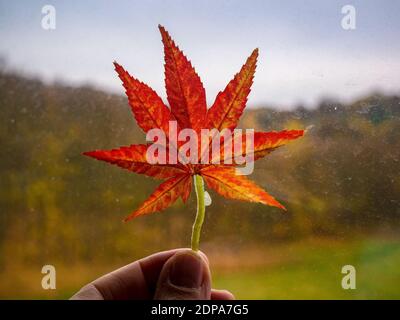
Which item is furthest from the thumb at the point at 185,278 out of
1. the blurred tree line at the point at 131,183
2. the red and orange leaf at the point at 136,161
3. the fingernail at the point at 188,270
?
the blurred tree line at the point at 131,183

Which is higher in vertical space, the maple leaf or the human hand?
the maple leaf

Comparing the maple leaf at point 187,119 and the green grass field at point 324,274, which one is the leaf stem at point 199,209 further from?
the green grass field at point 324,274

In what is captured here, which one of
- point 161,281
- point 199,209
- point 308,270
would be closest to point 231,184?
point 199,209

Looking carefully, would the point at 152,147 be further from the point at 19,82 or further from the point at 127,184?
the point at 19,82

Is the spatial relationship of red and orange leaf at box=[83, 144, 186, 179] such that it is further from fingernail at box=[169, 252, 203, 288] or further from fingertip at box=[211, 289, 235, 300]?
fingertip at box=[211, 289, 235, 300]

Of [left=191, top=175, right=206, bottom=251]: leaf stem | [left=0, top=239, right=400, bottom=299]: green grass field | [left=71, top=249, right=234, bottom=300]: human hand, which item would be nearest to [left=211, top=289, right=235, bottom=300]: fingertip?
[left=71, top=249, right=234, bottom=300]: human hand

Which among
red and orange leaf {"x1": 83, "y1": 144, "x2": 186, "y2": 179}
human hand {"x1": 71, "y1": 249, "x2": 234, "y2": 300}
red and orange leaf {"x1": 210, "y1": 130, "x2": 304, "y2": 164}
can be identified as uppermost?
red and orange leaf {"x1": 210, "y1": 130, "x2": 304, "y2": 164}

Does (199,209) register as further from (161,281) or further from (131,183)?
(131,183)

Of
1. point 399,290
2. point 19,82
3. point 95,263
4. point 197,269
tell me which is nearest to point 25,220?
point 95,263
